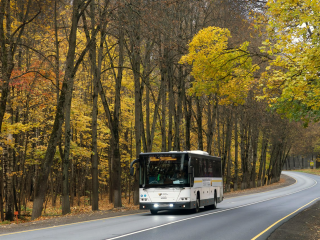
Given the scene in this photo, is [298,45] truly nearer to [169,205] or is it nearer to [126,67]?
[169,205]

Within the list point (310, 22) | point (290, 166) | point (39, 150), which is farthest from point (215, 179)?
point (290, 166)

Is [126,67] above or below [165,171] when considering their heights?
above

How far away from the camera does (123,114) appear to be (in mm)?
43531

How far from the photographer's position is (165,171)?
21.9 m

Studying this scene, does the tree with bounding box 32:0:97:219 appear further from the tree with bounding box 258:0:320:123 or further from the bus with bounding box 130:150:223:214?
the tree with bounding box 258:0:320:123

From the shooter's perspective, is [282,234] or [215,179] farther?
[215,179]

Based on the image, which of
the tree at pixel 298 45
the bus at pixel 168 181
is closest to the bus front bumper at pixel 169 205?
the bus at pixel 168 181

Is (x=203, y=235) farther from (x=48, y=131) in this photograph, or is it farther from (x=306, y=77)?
(x=48, y=131)

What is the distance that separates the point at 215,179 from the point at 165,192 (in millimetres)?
7262

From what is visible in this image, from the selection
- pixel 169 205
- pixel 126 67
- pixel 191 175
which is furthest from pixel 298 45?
pixel 126 67

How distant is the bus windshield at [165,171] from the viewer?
21.7 m

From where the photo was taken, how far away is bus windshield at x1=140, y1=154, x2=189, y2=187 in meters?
21.7

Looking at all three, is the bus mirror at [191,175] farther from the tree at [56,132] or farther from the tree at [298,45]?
the tree at [298,45]

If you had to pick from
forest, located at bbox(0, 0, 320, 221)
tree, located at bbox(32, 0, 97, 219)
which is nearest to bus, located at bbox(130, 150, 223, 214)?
forest, located at bbox(0, 0, 320, 221)
